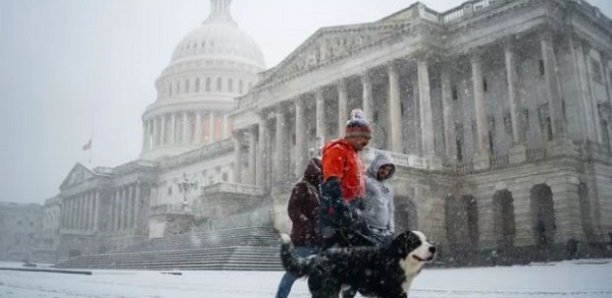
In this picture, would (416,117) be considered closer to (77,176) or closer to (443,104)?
(443,104)

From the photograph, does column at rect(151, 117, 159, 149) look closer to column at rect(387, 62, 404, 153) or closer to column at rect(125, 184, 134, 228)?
column at rect(125, 184, 134, 228)

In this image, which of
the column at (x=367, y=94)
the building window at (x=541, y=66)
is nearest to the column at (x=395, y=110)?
the column at (x=367, y=94)

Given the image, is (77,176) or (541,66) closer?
(541,66)

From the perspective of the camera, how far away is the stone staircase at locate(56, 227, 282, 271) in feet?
76.4

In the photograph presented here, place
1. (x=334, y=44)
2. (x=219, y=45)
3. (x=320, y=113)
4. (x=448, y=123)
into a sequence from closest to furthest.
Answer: (x=448, y=123)
(x=320, y=113)
(x=334, y=44)
(x=219, y=45)

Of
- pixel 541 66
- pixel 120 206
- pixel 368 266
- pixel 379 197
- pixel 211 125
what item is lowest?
pixel 368 266

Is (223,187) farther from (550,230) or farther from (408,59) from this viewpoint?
(550,230)

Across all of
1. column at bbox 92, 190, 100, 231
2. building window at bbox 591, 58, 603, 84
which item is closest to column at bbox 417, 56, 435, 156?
building window at bbox 591, 58, 603, 84

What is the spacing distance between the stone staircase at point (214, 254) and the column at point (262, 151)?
1170 centimetres

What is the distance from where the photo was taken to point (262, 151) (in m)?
45.9

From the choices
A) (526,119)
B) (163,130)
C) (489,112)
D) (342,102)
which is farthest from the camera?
(163,130)

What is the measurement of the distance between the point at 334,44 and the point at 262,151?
38.5 ft

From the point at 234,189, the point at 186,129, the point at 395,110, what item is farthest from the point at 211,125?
the point at 395,110

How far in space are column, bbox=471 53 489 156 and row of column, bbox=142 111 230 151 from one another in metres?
55.8
